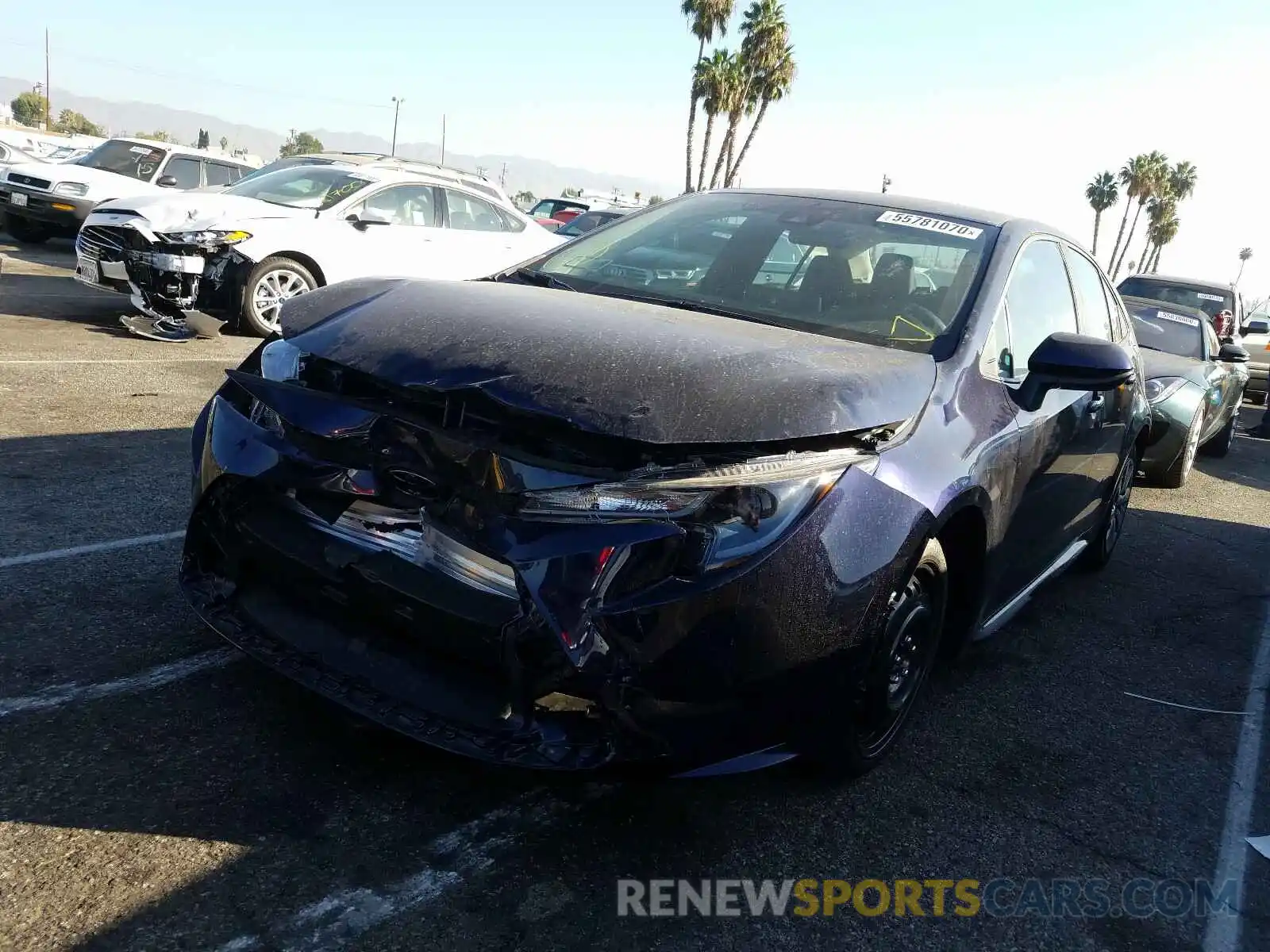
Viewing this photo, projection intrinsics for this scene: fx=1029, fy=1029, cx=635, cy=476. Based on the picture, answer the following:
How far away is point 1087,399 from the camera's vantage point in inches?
151

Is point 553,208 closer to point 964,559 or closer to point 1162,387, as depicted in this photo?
point 1162,387

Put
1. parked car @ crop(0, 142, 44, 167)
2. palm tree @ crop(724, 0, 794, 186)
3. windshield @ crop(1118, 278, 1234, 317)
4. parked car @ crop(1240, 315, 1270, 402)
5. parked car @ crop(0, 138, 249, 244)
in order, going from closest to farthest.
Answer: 1. windshield @ crop(1118, 278, 1234, 317)
2. parked car @ crop(0, 138, 249, 244)
3. parked car @ crop(1240, 315, 1270, 402)
4. parked car @ crop(0, 142, 44, 167)
5. palm tree @ crop(724, 0, 794, 186)

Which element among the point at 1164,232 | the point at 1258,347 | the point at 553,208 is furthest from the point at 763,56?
the point at 1164,232

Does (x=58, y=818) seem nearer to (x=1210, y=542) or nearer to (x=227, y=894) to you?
(x=227, y=894)

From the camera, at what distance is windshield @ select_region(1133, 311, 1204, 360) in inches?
345

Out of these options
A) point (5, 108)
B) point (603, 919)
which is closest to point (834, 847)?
point (603, 919)

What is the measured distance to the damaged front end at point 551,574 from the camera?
2.12m

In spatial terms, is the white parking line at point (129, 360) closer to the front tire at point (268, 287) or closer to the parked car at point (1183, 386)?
the front tire at point (268, 287)

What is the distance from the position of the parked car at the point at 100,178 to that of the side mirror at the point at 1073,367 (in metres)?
12.8

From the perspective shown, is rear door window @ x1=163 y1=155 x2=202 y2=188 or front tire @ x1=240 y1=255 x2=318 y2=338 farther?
rear door window @ x1=163 y1=155 x2=202 y2=188

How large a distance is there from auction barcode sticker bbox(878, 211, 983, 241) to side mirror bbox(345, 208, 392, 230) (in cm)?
672

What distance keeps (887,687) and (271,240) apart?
763 centimetres

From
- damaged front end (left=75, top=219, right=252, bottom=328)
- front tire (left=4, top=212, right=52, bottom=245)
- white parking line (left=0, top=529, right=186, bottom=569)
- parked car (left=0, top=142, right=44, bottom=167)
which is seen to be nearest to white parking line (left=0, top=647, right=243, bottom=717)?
white parking line (left=0, top=529, right=186, bottom=569)

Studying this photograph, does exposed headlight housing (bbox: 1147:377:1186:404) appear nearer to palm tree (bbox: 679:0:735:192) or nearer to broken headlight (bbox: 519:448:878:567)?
broken headlight (bbox: 519:448:878:567)
